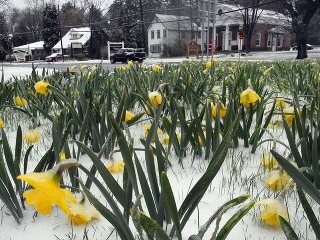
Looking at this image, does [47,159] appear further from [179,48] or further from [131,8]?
[131,8]

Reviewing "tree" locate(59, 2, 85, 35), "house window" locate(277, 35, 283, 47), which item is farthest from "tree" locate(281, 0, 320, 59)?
"tree" locate(59, 2, 85, 35)

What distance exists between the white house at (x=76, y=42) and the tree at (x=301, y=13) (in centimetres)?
2791

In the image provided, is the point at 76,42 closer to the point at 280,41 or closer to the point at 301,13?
the point at 301,13

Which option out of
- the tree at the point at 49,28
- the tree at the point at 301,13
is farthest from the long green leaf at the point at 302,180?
the tree at the point at 49,28

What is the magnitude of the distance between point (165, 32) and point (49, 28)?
57.6ft

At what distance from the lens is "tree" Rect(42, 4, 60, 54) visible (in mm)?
47228

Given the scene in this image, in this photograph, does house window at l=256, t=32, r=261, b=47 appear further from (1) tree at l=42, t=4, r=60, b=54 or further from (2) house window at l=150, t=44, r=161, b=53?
(1) tree at l=42, t=4, r=60, b=54

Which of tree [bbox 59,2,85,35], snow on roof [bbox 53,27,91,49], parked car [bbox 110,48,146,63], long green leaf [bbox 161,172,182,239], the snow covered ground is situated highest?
tree [bbox 59,2,85,35]

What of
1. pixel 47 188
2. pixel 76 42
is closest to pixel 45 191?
pixel 47 188

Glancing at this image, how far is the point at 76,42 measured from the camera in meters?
42.9

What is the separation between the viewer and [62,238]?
0.92 metres

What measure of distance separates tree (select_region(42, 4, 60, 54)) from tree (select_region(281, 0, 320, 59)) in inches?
1352

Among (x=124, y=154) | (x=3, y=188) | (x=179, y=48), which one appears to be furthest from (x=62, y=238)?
(x=179, y=48)

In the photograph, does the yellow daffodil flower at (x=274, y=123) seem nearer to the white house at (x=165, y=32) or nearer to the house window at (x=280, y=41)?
the white house at (x=165, y=32)
